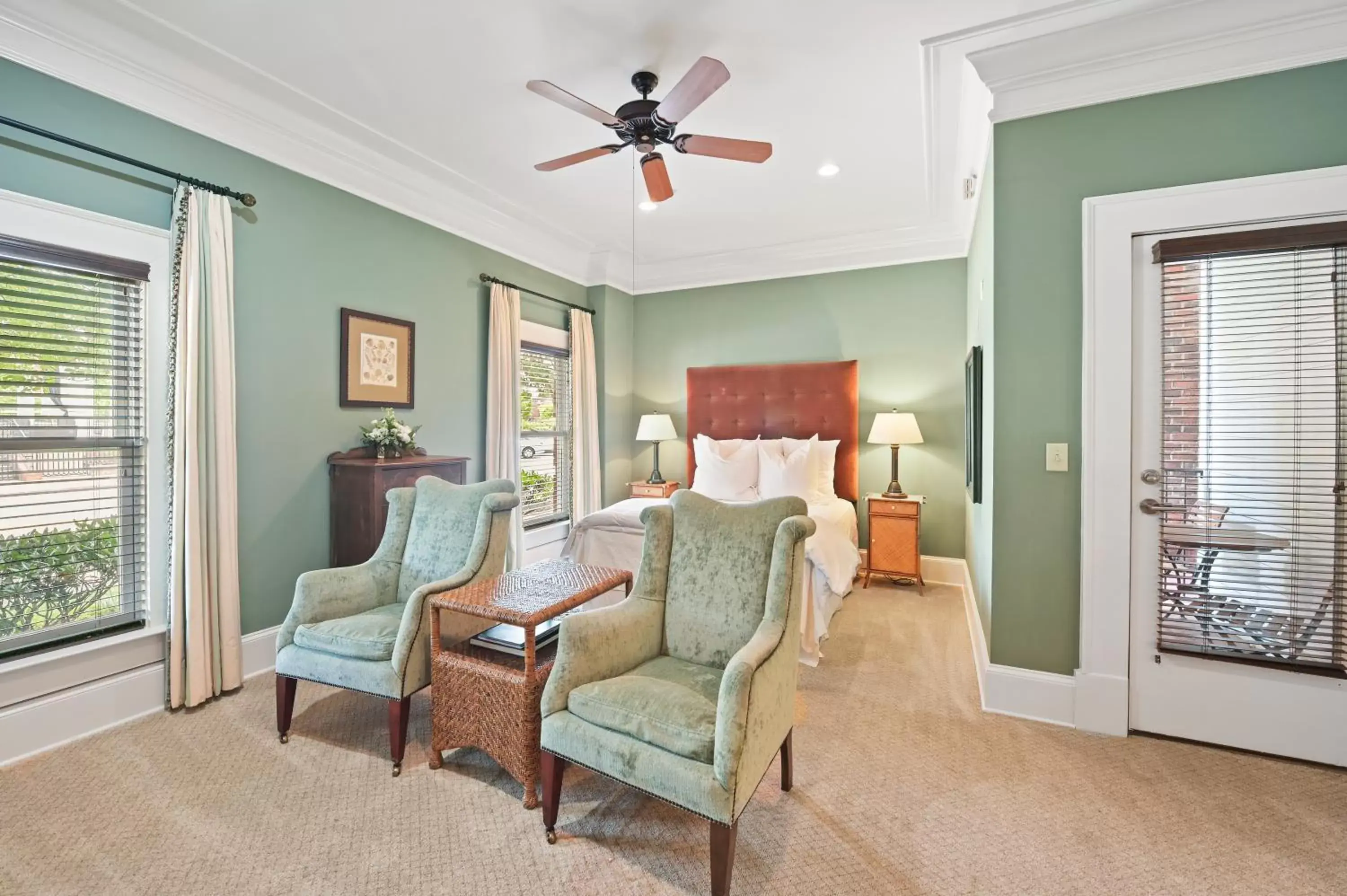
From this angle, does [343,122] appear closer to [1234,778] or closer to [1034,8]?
[1034,8]

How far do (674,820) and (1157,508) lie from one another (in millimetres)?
2256

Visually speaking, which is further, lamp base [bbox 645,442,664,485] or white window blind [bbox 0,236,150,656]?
lamp base [bbox 645,442,664,485]

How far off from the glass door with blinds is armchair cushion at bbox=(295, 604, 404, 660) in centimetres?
306

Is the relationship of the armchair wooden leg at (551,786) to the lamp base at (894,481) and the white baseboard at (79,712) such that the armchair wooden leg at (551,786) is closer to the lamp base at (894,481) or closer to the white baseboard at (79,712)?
the white baseboard at (79,712)

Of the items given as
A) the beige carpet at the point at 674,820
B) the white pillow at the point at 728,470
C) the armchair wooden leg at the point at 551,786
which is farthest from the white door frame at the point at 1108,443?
the white pillow at the point at 728,470

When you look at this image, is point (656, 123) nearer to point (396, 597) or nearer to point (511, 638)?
point (511, 638)

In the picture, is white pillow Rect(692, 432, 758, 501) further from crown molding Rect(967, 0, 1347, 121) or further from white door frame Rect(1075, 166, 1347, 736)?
crown molding Rect(967, 0, 1347, 121)

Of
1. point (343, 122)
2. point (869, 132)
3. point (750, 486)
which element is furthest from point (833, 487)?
point (343, 122)

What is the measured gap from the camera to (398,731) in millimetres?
2201

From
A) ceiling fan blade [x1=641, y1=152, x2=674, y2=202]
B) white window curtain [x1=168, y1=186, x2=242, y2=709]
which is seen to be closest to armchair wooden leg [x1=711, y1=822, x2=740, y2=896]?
white window curtain [x1=168, y1=186, x2=242, y2=709]

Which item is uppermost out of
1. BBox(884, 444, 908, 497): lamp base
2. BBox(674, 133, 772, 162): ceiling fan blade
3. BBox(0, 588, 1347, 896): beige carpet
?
BBox(674, 133, 772, 162): ceiling fan blade

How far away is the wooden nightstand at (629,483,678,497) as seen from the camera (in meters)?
5.60

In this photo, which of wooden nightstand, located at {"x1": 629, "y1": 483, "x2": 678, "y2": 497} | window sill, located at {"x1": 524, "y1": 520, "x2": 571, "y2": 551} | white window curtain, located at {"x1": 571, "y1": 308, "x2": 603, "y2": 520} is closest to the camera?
window sill, located at {"x1": 524, "y1": 520, "x2": 571, "y2": 551}

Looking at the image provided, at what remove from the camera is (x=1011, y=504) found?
2664 millimetres
